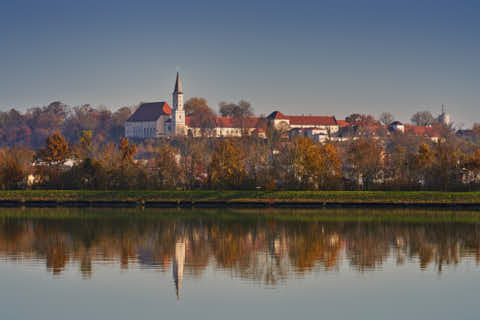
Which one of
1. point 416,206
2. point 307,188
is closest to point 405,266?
point 416,206

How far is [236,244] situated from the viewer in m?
28.4

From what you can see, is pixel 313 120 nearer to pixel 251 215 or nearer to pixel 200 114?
pixel 200 114

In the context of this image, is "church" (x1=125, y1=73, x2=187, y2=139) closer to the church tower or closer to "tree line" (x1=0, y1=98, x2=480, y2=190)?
the church tower

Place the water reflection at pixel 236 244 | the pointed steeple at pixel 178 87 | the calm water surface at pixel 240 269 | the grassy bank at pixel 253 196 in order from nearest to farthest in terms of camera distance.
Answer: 1. the calm water surface at pixel 240 269
2. the water reflection at pixel 236 244
3. the grassy bank at pixel 253 196
4. the pointed steeple at pixel 178 87

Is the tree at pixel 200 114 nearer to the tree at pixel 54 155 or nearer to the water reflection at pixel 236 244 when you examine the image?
the tree at pixel 54 155

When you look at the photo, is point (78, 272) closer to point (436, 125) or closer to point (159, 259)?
point (159, 259)

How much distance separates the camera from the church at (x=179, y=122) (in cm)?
15725

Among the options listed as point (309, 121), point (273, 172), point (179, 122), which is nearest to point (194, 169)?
point (273, 172)

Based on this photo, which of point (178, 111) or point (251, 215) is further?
point (178, 111)

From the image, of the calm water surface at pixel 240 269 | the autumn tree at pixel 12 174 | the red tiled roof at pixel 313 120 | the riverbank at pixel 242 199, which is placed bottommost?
the calm water surface at pixel 240 269

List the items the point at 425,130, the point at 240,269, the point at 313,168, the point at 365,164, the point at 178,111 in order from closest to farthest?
the point at 240,269
the point at 313,168
the point at 365,164
the point at 425,130
the point at 178,111

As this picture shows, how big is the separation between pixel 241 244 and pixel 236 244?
182 millimetres

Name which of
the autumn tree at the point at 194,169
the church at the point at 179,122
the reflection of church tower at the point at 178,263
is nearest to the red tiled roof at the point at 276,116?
the church at the point at 179,122

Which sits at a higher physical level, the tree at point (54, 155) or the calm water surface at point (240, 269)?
the tree at point (54, 155)
